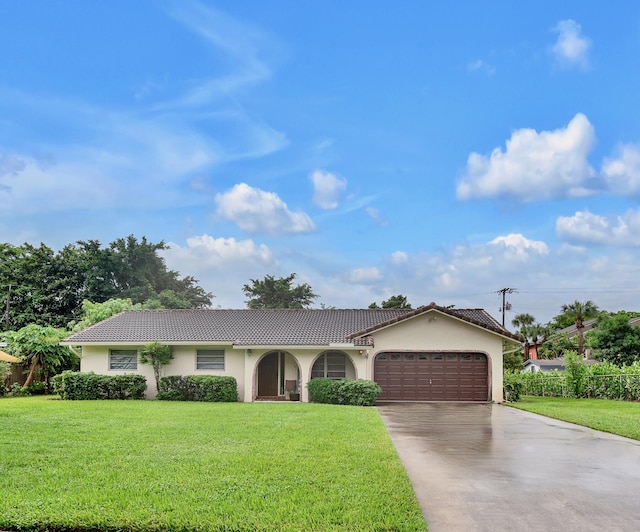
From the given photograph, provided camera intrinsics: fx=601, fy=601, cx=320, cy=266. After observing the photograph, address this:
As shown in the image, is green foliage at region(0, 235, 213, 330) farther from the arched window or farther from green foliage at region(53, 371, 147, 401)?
the arched window

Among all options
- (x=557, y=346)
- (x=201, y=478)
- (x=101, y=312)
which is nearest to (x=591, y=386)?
(x=201, y=478)

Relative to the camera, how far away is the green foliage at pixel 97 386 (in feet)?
76.6

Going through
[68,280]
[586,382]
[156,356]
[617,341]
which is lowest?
[586,382]

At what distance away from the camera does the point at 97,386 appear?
2334cm

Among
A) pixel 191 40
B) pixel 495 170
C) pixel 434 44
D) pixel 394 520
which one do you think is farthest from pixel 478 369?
pixel 394 520

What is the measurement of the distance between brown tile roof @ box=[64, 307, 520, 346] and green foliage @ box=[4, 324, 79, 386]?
2893 mm

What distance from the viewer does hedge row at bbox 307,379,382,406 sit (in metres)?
21.6

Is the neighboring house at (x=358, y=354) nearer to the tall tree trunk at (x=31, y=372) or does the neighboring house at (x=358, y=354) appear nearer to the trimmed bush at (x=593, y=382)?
the tall tree trunk at (x=31, y=372)

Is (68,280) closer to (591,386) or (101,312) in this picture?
(101,312)

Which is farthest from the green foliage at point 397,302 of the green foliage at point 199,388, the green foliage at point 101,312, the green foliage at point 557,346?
the green foliage at point 199,388

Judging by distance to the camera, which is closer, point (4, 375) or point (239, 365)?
point (239, 365)

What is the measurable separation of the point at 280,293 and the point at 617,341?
2971cm

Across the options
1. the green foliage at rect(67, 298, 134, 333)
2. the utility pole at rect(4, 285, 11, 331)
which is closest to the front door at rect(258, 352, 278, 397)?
the green foliage at rect(67, 298, 134, 333)

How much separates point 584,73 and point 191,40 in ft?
41.3
